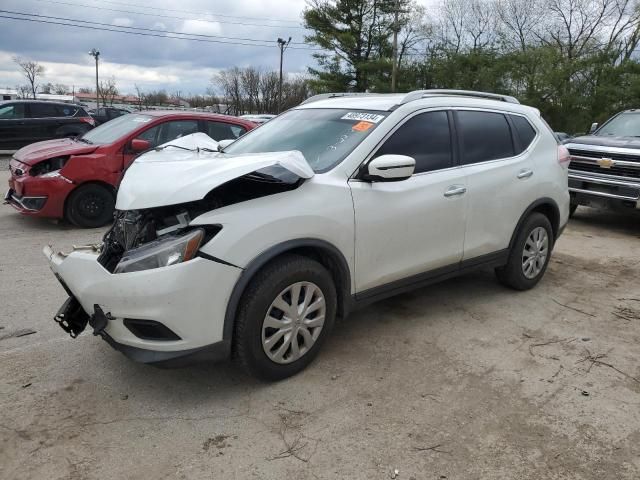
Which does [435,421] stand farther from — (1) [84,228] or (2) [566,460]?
(1) [84,228]

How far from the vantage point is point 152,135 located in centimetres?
720

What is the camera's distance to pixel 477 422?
2814 millimetres

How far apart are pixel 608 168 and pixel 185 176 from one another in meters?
7.04

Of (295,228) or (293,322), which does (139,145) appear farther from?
(293,322)

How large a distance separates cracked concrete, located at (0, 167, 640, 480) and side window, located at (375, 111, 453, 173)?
1282mm

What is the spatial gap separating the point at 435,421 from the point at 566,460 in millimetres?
653

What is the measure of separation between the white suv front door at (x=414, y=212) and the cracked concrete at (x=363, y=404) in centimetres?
59

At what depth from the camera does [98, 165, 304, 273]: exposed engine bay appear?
113 inches

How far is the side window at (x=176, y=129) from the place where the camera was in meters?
7.28

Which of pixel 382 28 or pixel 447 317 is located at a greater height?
pixel 382 28

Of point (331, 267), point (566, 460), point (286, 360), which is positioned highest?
point (331, 267)

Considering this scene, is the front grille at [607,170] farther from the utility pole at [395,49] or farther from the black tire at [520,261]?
the utility pole at [395,49]

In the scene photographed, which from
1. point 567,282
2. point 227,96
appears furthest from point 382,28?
point 567,282

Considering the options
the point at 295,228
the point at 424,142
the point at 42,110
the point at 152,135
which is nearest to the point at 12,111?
the point at 42,110
